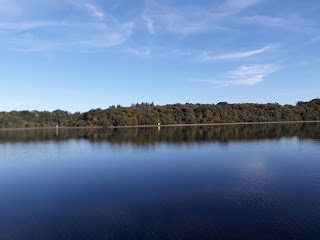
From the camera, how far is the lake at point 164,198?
18.7 meters

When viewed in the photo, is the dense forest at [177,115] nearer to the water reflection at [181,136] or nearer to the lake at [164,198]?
the water reflection at [181,136]

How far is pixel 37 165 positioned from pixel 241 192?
28.0 m

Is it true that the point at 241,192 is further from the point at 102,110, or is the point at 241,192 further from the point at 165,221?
the point at 102,110

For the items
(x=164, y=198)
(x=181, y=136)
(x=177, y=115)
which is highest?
(x=177, y=115)

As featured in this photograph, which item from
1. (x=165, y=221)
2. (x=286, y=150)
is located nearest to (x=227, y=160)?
(x=286, y=150)

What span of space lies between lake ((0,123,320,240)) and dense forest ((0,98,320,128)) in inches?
4396

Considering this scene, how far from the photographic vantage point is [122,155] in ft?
164

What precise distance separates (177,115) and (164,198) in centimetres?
13661

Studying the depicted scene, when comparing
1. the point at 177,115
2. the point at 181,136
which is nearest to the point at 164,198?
the point at 181,136

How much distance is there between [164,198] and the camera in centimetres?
2497

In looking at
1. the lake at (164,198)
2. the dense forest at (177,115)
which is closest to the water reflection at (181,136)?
the lake at (164,198)

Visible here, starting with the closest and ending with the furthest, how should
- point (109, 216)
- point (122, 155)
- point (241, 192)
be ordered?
point (109, 216) < point (241, 192) < point (122, 155)

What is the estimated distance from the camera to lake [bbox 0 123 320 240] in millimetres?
18688

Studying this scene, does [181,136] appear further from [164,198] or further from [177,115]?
[177,115]
